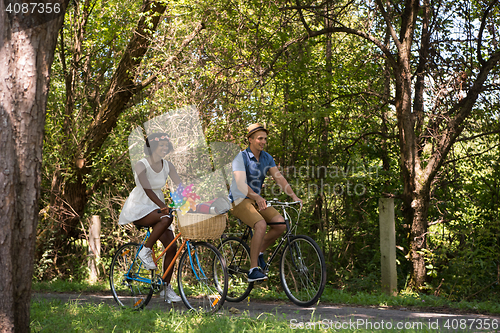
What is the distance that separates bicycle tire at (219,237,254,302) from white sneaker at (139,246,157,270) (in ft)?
3.07

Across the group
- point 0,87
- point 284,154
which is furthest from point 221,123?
point 0,87

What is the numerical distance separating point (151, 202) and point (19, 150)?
1760 millimetres

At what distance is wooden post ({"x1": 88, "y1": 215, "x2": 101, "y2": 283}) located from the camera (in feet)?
28.0

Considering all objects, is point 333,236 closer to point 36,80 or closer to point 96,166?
point 96,166

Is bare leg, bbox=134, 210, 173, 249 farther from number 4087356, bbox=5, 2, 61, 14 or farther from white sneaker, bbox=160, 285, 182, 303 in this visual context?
number 4087356, bbox=5, 2, 61, 14

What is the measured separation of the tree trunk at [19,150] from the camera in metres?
3.83

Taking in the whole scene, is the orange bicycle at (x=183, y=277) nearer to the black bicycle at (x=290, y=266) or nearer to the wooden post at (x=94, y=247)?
the black bicycle at (x=290, y=266)

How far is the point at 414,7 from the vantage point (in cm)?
756

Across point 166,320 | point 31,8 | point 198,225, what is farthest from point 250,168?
point 31,8

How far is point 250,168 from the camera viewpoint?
5.48m

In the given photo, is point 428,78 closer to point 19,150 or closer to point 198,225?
point 198,225

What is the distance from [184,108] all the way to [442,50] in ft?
16.0

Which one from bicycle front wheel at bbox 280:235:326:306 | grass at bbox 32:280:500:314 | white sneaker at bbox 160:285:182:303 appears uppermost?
bicycle front wheel at bbox 280:235:326:306

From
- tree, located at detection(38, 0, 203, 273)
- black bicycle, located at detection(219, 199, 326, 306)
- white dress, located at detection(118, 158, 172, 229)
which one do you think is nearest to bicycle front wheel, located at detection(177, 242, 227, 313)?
black bicycle, located at detection(219, 199, 326, 306)
